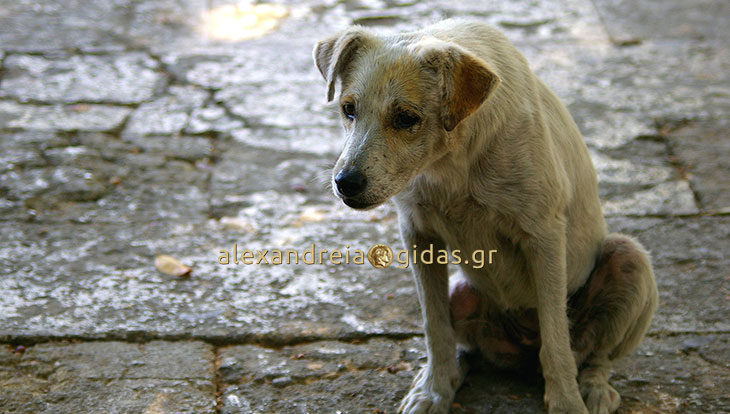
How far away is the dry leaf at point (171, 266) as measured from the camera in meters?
3.73

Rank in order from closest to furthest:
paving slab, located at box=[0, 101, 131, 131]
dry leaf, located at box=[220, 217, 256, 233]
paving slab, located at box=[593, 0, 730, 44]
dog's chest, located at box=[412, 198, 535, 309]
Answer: dog's chest, located at box=[412, 198, 535, 309] < dry leaf, located at box=[220, 217, 256, 233] < paving slab, located at box=[0, 101, 131, 131] < paving slab, located at box=[593, 0, 730, 44]

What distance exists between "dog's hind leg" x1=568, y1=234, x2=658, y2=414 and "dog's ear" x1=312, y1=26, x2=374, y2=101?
121cm

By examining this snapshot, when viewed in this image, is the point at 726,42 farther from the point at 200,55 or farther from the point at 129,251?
the point at 129,251

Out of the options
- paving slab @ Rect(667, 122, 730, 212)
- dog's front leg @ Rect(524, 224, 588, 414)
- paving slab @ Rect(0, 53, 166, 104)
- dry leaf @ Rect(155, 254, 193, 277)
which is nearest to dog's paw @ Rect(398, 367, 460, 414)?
dog's front leg @ Rect(524, 224, 588, 414)

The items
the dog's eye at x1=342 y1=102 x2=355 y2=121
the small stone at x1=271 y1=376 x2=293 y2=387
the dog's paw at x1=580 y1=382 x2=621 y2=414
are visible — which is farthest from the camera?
the small stone at x1=271 y1=376 x2=293 y2=387

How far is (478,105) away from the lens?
245 cm

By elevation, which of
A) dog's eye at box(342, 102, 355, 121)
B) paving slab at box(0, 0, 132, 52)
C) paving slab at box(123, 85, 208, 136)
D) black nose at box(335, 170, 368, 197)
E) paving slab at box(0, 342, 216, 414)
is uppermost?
dog's eye at box(342, 102, 355, 121)

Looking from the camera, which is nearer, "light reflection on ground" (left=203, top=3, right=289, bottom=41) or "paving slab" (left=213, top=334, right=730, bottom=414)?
"paving slab" (left=213, top=334, right=730, bottom=414)

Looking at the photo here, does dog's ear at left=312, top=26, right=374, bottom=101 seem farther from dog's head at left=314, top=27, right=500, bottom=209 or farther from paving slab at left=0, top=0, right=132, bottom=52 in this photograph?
paving slab at left=0, top=0, right=132, bottom=52

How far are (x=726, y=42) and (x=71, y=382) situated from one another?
17.8 feet

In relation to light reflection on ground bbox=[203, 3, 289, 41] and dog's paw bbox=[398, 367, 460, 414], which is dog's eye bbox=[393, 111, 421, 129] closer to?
dog's paw bbox=[398, 367, 460, 414]

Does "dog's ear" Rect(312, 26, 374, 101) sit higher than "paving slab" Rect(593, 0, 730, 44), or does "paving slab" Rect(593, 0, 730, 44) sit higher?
"dog's ear" Rect(312, 26, 374, 101)

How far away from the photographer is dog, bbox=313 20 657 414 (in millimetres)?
2484

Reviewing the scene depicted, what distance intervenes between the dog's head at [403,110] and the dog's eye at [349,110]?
0.02m
